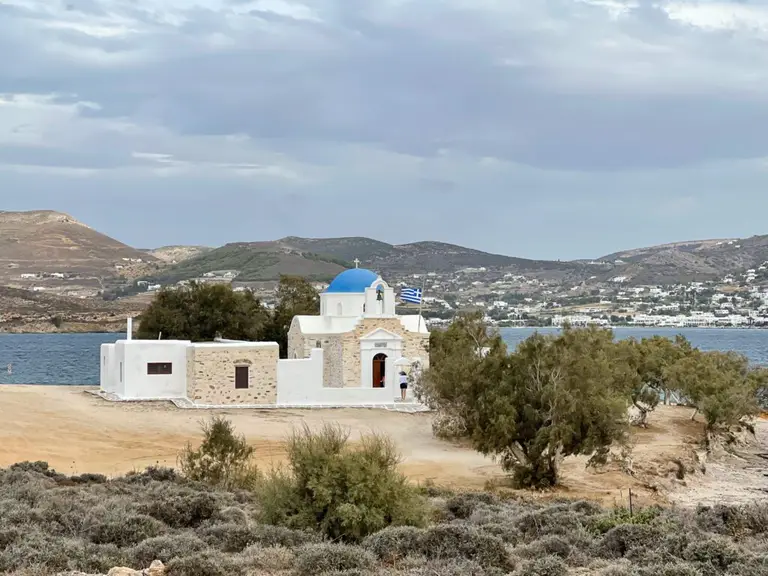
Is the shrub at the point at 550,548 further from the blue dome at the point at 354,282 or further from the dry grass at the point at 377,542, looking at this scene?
the blue dome at the point at 354,282

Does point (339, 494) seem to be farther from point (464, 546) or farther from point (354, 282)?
point (354, 282)

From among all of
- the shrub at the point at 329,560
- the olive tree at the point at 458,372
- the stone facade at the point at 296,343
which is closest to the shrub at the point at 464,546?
the shrub at the point at 329,560

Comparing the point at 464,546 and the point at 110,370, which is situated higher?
the point at 110,370

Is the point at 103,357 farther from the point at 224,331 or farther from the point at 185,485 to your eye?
the point at 185,485

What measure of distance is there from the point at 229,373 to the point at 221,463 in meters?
17.3

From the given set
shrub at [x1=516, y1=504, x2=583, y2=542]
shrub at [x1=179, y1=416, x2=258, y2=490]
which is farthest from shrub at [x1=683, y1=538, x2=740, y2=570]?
shrub at [x1=179, y1=416, x2=258, y2=490]

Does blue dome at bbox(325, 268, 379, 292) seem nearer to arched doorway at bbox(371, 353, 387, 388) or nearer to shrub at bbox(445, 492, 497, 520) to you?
arched doorway at bbox(371, 353, 387, 388)

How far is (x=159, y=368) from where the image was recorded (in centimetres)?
3847

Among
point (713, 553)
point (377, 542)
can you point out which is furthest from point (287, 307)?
point (713, 553)

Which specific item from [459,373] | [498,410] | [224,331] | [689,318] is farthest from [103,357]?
[689,318]

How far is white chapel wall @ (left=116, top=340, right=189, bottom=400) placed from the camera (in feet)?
125

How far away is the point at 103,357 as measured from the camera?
42.6 meters

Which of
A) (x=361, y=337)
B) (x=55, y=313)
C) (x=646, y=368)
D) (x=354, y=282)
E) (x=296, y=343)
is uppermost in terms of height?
(x=55, y=313)

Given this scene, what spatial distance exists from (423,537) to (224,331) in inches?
1556
